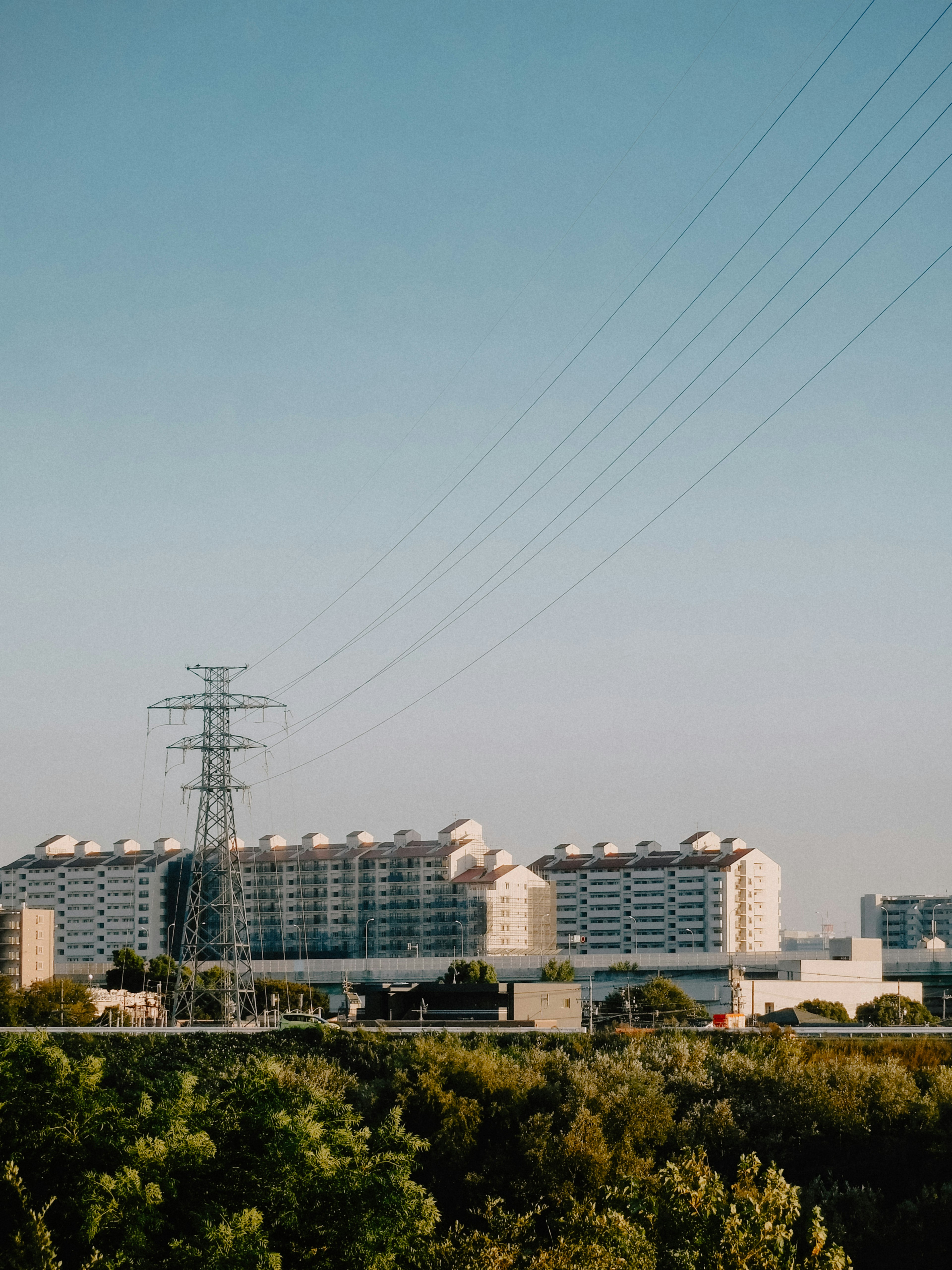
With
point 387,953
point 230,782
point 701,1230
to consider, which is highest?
point 230,782

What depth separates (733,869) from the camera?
6093 inches

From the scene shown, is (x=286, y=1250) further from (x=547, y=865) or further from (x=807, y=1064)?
(x=547, y=865)

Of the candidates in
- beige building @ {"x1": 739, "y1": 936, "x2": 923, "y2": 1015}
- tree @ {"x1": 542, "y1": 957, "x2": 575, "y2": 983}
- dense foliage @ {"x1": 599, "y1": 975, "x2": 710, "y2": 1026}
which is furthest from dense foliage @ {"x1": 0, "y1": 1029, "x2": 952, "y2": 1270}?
tree @ {"x1": 542, "y1": 957, "x2": 575, "y2": 983}

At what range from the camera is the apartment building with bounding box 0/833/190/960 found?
514 feet

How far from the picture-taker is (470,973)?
100 meters

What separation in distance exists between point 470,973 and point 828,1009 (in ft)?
95.4

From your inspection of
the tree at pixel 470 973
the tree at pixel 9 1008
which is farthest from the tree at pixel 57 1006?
the tree at pixel 470 973

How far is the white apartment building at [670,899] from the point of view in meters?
155

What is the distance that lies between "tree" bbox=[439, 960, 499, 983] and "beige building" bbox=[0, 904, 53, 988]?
36.0 meters

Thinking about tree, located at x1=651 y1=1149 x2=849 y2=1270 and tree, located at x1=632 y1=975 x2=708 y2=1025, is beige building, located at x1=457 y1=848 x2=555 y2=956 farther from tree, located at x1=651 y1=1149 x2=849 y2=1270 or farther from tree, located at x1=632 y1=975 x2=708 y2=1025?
tree, located at x1=651 y1=1149 x2=849 y2=1270

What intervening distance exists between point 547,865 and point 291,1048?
118760mm

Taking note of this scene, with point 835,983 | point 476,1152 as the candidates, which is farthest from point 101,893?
point 476,1152

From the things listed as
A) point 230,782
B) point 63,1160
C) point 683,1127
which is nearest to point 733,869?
point 230,782

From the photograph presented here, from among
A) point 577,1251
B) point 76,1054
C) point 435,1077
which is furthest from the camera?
point 76,1054
